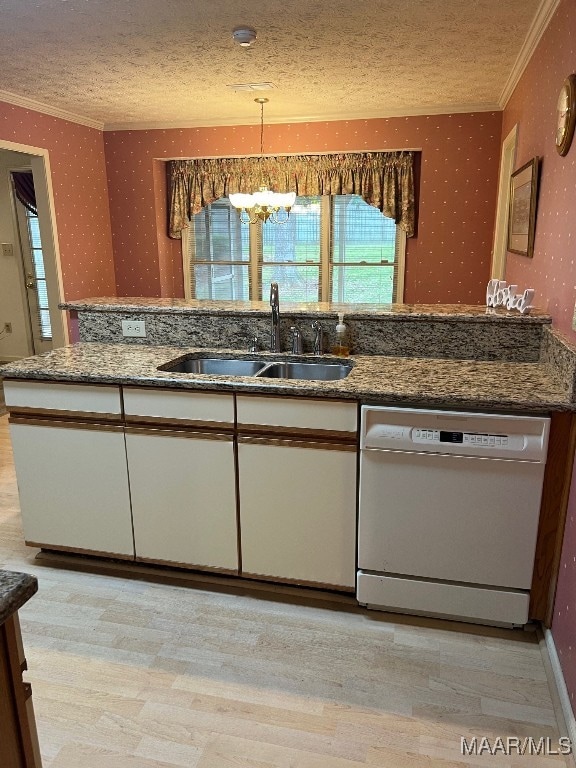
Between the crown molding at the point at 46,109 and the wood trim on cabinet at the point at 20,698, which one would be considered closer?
the wood trim on cabinet at the point at 20,698

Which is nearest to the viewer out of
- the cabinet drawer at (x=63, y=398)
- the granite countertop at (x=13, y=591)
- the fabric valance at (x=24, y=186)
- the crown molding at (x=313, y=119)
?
the granite countertop at (x=13, y=591)

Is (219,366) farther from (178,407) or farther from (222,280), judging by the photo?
(222,280)

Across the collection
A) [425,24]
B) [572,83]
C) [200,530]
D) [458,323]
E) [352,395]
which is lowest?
[200,530]

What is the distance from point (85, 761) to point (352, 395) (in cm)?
136

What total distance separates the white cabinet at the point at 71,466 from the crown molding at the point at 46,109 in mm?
2968

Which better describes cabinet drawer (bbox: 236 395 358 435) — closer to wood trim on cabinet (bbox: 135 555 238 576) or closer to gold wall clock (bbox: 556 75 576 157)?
wood trim on cabinet (bbox: 135 555 238 576)

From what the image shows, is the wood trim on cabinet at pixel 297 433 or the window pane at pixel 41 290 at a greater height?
the window pane at pixel 41 290

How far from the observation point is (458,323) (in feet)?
7.84

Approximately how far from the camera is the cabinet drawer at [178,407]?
2.15m

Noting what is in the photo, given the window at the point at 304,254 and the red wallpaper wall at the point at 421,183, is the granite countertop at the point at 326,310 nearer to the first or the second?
the red wallpaper wall at the point at 421,183

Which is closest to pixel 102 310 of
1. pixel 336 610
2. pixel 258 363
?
pixel 258 363

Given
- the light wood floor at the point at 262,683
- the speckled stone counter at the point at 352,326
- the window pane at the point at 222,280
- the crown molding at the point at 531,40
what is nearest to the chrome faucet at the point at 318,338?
the speckled stone counter at the point at 352,326

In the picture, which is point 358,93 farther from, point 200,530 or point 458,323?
point 200,530

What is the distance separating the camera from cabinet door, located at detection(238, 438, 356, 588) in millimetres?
2107
